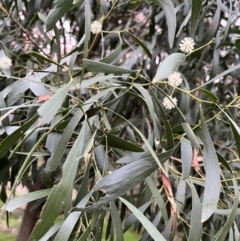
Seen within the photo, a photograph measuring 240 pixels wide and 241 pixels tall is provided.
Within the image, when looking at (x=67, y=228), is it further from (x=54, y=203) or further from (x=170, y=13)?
(x=170, y=13)

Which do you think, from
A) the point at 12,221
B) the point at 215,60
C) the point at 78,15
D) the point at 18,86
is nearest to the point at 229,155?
the point at 215,60

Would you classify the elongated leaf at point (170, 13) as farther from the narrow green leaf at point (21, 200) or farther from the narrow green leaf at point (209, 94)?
the narrow green leaf at point (21, 200)

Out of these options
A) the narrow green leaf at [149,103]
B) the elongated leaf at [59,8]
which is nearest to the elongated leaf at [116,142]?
the narrow green leaf at [149,103]

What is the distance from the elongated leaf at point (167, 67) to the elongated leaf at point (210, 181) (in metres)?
0.08

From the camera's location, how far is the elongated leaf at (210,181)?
376 mm

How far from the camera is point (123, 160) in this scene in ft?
1.55

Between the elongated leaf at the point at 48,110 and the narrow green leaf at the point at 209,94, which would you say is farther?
the narrow green leaf at the point at 209,94

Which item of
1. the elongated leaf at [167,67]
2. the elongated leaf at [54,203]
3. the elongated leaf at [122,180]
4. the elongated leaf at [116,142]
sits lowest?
the elongated leaf at [116,142]

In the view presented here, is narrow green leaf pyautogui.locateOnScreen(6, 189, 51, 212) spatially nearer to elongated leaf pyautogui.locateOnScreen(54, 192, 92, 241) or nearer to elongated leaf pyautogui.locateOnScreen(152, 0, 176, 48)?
elongated leaf pyautogui.locateOnScreen(54, 192, 92, 241)

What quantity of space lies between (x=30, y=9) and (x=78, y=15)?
13 cm

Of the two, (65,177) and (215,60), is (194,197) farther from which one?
(215,60)

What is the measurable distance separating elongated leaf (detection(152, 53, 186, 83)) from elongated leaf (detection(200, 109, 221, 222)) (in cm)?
8

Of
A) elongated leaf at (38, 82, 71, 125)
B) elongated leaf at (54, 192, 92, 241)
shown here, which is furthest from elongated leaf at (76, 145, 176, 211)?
elongated leaf at (38, 82, 71, 125)

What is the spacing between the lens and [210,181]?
1.29ft
